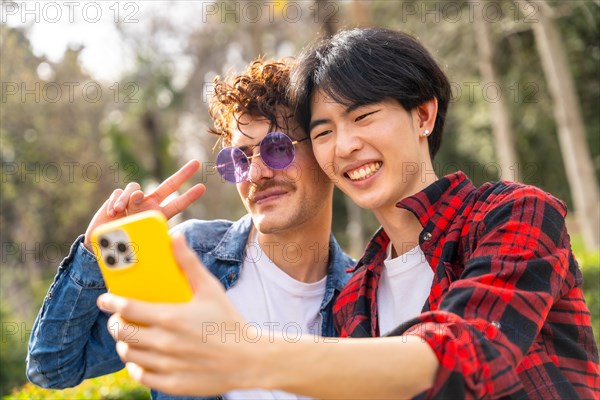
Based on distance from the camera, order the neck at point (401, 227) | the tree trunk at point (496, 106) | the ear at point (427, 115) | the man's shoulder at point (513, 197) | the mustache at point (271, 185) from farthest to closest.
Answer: the tree trunk at point (496, 106) < the mustache at point (271, 185) < the ear at point (427, 115) < the neck at point (401, 227) < the man's shoulder at point (513, 197)

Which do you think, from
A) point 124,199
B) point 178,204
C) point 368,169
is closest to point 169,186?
point 178,204

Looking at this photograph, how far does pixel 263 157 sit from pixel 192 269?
5.71 feet

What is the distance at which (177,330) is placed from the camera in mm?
1204

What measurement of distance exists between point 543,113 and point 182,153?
46.0 ft

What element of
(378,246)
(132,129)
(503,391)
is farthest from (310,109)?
(132,129)

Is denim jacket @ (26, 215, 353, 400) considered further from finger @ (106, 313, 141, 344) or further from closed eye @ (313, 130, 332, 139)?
finger @ (106, 313, 141, 344)

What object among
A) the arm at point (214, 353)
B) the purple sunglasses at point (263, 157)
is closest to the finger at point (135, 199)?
the purple sunglasses at point (263, 157)

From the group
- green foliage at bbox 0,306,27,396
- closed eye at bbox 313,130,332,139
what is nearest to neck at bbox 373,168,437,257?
closed eye at bbox 313,130,332,139

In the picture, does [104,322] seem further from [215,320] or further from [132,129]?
[132,129]

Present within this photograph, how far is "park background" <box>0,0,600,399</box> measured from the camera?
1060cm

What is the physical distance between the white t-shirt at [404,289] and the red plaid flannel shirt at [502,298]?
0.10m

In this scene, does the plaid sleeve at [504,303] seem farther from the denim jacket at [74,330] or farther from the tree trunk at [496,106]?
the tree trunk at [496,106]

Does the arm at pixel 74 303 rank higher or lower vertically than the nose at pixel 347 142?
lower

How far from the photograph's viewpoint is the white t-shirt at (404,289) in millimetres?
2338
